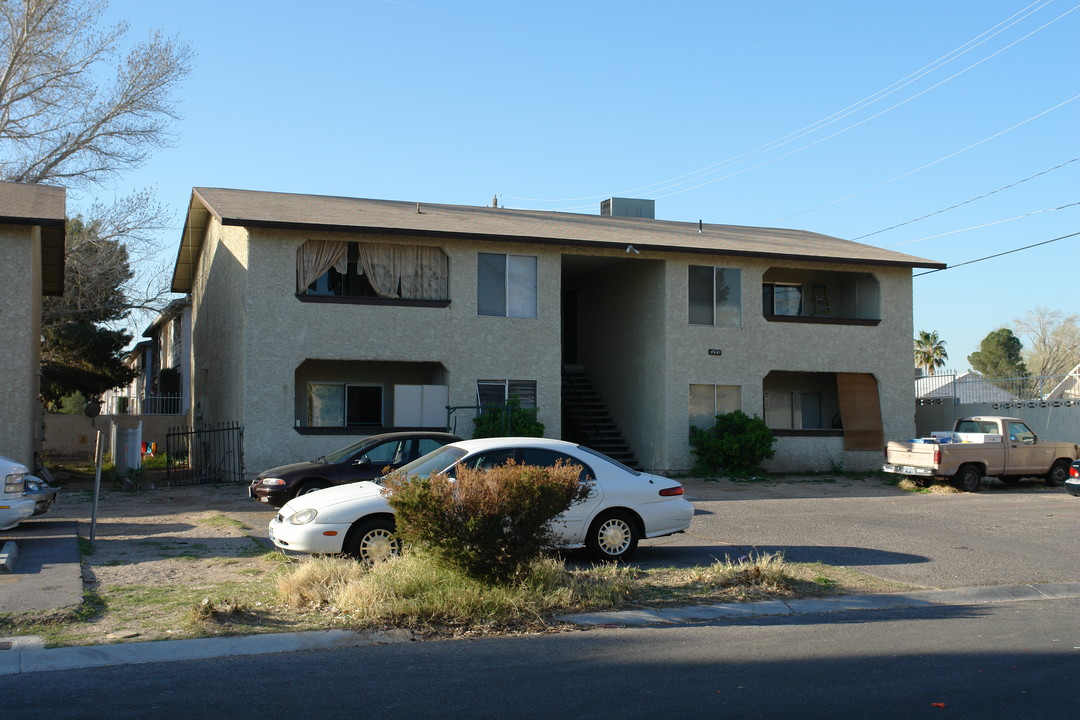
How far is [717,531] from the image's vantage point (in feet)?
47.1

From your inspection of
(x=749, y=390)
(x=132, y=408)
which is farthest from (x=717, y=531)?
(x=132, y=408)

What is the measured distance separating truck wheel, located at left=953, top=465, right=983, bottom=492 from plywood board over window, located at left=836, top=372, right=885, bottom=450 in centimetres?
407

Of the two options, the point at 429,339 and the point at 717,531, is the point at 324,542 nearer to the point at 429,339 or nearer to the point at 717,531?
the point at 717,531

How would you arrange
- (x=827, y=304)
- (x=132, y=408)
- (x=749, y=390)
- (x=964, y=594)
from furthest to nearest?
1. (x=132, y=408)
2. (x=827, y=304)
3. (x=749, y=390)
4. (x=964, y=594)

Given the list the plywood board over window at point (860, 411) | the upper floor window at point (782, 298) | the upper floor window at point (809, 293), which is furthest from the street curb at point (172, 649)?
the upper floor window at point (782, 298)

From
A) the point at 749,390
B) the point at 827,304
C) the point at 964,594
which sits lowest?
the point at 964,594

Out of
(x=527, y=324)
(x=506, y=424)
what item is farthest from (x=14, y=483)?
(x=527, y=324)

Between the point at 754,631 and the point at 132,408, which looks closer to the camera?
the point at 754,631

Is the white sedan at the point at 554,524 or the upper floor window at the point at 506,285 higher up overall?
the upper floor window at the point at 506,285

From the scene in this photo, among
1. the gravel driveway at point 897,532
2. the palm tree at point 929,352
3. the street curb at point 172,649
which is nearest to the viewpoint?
the street curb at point 172,649

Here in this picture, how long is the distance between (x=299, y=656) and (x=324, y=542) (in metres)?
3.10

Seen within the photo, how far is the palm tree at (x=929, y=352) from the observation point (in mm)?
69000

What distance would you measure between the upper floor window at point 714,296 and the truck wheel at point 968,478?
6.20 meters

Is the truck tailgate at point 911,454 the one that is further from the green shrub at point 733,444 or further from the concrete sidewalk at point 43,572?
the concrete sidewalk at point 43,572
